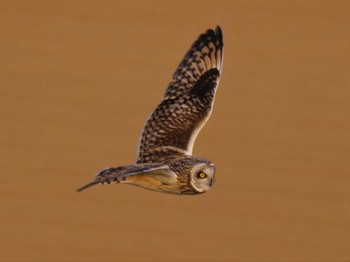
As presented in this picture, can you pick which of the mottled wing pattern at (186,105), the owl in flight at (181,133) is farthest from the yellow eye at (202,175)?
the mottled wing pattern at (186,105)

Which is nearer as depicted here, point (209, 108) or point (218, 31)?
point (209, 108)

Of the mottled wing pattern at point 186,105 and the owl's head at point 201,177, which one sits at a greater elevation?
the mottled wing pattern at point 186,105

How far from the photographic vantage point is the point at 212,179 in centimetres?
775

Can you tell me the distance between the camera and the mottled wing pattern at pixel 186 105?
8258mm

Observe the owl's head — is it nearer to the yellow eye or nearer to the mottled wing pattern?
the yellow eye

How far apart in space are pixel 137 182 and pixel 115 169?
20 cm

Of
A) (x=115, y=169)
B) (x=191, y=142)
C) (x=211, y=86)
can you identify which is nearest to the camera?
(x=115, y=169)

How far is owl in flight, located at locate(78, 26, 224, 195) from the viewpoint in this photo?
25.0ft

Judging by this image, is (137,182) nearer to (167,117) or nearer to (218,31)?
(167,117)

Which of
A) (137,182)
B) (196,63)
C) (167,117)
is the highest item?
(196,63)

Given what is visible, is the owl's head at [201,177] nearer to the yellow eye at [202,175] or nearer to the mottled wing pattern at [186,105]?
the yellow eye at [202,175]

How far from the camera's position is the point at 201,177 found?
766 centimetres

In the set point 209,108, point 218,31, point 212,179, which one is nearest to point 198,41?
point 218,31

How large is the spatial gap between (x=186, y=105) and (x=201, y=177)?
104cm
